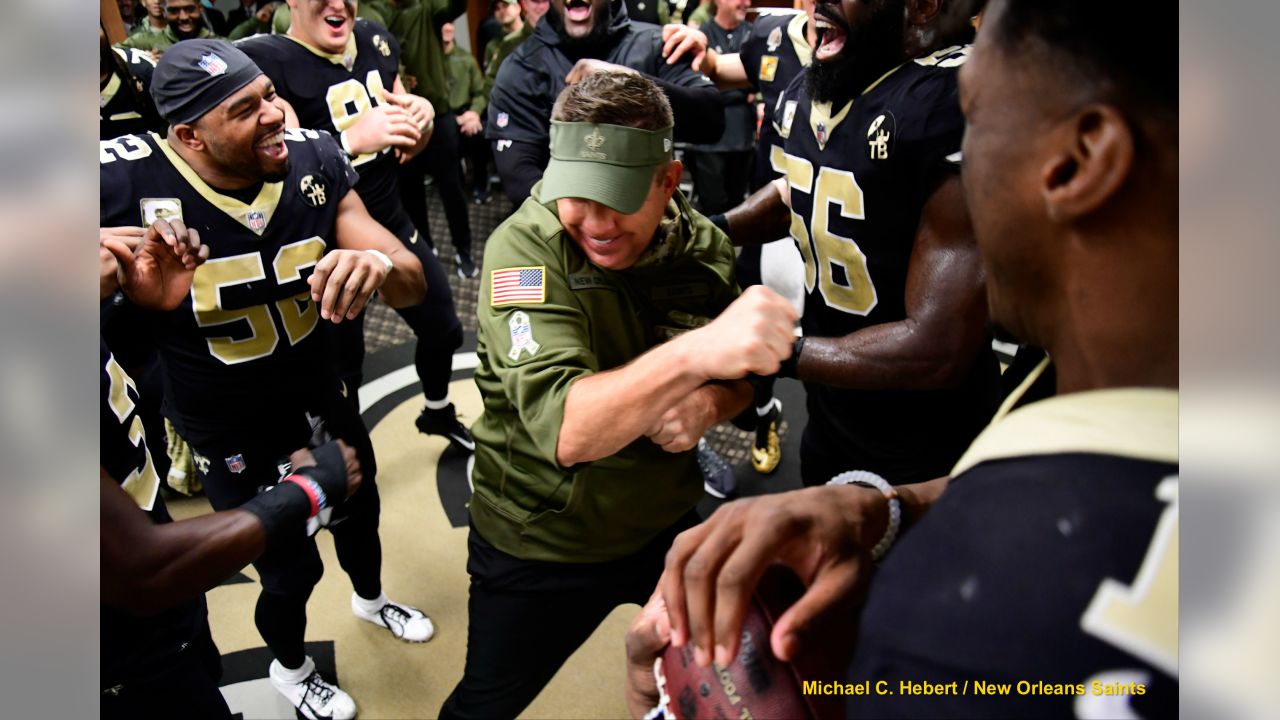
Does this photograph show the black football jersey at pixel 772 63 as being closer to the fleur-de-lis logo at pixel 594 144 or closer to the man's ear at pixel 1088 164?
the fleur-de-lis logo at pixel 594 144

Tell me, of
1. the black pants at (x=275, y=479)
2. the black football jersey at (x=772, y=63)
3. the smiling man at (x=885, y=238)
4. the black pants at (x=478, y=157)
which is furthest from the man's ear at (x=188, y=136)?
the black pants at (x=478, y=157)

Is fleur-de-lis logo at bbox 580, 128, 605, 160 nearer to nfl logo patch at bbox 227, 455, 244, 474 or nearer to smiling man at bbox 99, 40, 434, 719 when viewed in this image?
smiling man at bbox 99, 40, 434, 719

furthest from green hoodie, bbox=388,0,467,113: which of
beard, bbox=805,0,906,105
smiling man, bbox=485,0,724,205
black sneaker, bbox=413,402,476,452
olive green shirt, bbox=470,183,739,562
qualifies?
olive green shirt, bbox=470,183,739,562

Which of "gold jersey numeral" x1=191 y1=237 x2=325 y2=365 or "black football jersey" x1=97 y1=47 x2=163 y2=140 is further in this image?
"black football jersey" x1=97 y1=47 x2=163 y2=140

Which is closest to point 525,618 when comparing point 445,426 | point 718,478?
point 718,478

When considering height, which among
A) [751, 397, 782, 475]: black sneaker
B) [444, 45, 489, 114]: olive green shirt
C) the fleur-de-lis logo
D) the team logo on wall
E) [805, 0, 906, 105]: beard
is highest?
[805, 0, 906, 105]: beard

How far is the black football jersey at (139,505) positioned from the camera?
1.42 metres

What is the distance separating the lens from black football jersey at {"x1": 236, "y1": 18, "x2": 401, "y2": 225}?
330 cm

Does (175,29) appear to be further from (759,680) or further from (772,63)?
(759,680)

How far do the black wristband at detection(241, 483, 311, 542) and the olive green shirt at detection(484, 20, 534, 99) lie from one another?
452cm

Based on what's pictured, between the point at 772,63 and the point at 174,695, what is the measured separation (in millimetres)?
2915

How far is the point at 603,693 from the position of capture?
101 inches
